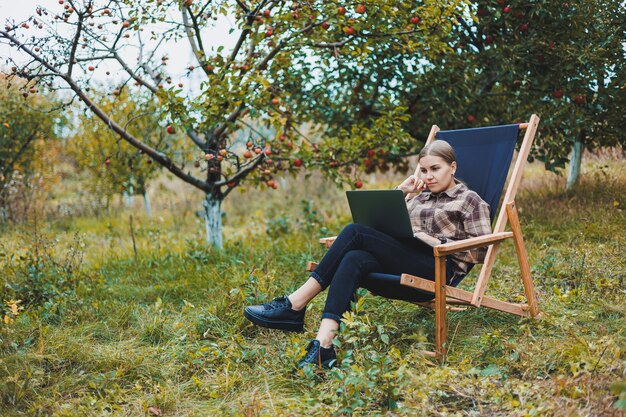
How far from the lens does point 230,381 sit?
2.84 meters

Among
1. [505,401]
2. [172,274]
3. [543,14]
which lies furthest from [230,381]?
[543,14]

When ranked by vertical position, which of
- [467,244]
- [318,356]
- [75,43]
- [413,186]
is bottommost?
[318,356]

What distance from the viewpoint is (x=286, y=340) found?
132 inches

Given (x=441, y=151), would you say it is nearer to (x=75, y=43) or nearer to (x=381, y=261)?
(x=381, y=261)

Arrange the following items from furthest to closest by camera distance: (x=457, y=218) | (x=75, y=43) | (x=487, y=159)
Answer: (x=75, y=43) < (x=487, y=159) < (x=457, y=218)

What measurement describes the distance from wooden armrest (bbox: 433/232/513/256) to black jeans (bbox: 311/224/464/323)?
29 centimetres

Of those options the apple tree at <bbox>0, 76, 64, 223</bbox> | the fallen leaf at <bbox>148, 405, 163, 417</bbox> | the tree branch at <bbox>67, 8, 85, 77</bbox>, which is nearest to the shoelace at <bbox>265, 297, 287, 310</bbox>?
the fallen leaf at <bbox>148, 405, 163, 417</bbox>

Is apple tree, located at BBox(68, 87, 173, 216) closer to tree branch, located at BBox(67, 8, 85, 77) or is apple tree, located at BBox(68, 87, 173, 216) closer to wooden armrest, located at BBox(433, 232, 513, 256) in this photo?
tree branch, located at BBox(67, 8, 85, 77)

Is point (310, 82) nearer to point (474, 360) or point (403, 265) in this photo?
point (403, 265)

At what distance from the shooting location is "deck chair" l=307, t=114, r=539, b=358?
2896 mm

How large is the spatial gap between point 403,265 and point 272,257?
6.63 ft

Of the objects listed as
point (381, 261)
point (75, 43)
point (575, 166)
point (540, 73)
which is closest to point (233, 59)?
point (75, 43)

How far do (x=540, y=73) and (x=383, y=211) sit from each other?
3171 mm

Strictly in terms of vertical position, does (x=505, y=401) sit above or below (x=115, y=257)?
below
